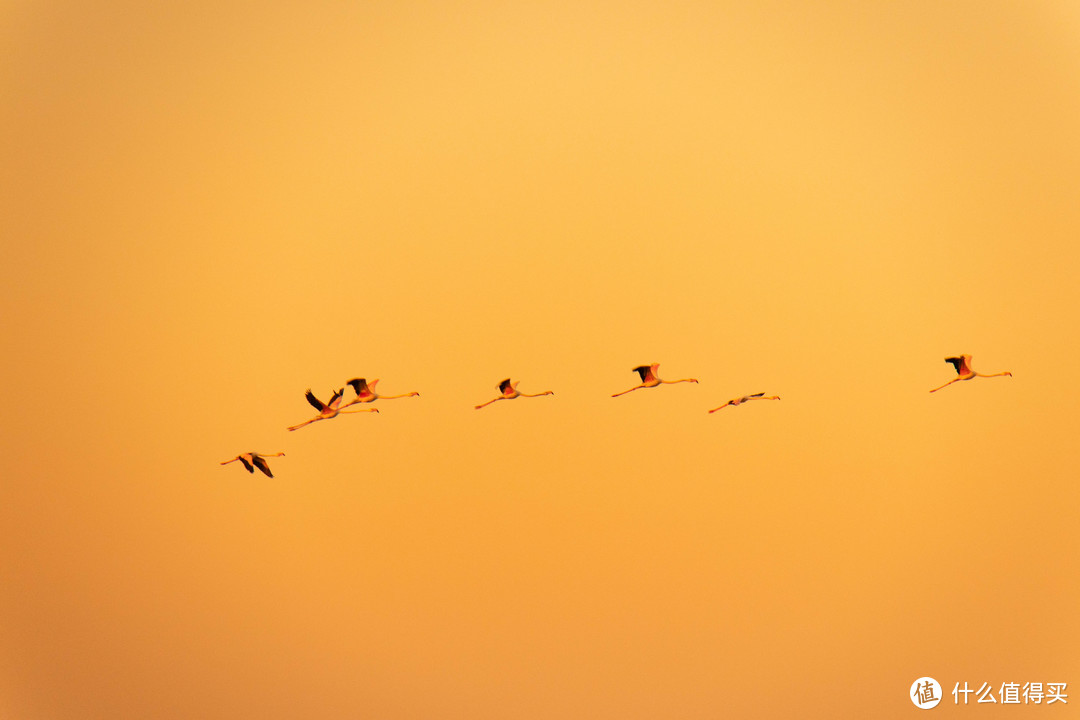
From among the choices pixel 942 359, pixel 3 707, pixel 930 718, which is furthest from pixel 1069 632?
pixel 3 707

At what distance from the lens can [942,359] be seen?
9.27 metres

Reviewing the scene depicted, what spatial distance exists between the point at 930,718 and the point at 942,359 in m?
3.88

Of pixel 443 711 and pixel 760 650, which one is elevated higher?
pixel 760 650

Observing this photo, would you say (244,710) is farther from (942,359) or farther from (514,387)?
(942,359)

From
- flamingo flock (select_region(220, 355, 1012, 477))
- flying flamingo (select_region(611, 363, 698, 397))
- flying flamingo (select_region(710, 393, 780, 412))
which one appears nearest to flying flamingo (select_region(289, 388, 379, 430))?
flamingo flock (select_region(220, 355, 1012, 477))
